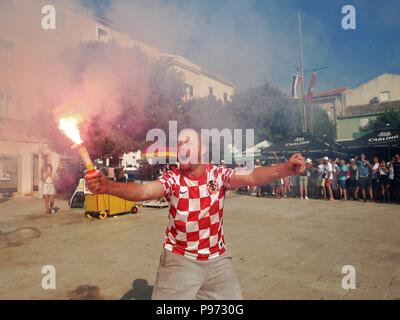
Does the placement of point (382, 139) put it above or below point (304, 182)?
above

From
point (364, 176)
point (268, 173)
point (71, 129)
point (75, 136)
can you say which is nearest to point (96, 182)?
point (75, 136)

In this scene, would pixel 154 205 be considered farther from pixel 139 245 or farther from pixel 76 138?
pixel 76 138

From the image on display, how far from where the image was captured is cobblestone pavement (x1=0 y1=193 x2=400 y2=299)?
4320 mm

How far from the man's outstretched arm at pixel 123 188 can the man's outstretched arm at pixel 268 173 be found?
0.68 metres

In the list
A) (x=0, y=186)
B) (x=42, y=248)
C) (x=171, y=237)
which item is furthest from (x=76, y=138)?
(x=0, y=186)

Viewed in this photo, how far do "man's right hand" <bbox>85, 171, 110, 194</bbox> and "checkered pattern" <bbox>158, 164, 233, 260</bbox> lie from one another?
0.57 meters

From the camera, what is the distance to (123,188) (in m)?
2.52

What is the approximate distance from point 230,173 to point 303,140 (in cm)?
1314

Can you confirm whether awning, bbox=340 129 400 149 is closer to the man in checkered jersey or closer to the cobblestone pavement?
the cobblestone pavement

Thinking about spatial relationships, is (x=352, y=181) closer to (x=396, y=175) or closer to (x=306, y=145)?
(x=396, y=175)

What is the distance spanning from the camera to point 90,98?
7.18 meters

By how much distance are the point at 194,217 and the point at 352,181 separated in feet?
40.8

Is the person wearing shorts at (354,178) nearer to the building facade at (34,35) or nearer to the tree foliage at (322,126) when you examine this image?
the building facade at (34,35)

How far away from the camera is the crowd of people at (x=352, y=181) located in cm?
1258
